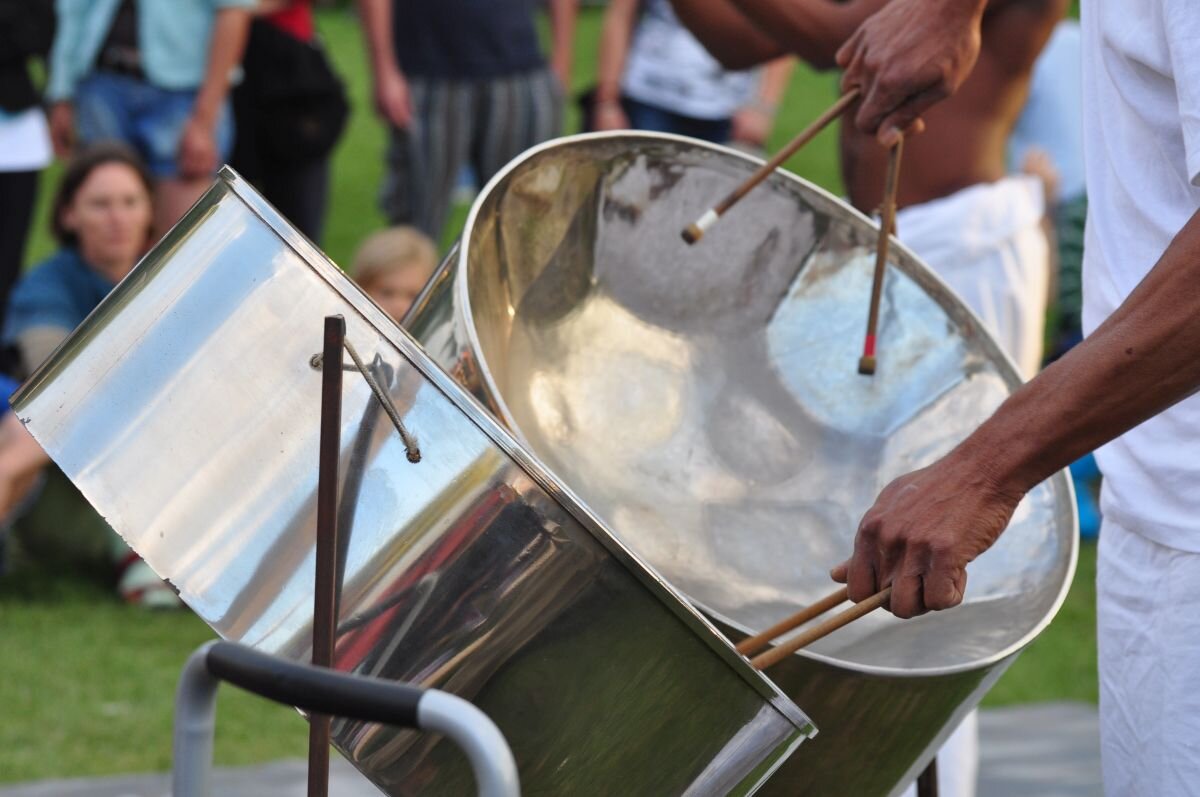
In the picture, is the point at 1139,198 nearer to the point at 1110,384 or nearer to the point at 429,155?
the point at 1110,384

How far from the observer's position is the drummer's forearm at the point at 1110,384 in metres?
1.08

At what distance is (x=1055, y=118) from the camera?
4352 mm

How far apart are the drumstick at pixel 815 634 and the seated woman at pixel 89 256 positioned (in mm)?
2353

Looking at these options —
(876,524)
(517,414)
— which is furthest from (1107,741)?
(517,414)

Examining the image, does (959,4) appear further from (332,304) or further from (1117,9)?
(332,304)

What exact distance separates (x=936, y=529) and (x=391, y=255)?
230 cm

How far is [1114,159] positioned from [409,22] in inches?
120

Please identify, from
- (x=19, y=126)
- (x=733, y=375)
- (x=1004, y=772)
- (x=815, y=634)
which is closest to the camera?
(x=815, y=634)

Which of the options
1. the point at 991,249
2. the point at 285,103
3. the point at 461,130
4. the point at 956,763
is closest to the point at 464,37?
the point at 461,130

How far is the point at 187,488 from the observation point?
113 centimetres

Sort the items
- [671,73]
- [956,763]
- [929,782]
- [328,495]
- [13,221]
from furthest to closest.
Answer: [671,73] < [13,221] < [956,763] < [929,782] < [328,495]

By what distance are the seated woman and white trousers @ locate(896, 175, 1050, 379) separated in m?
1.67

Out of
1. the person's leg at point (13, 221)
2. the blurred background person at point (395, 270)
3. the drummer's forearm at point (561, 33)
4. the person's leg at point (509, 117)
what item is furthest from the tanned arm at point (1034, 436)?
the drummer's forearm at point (561, 33)

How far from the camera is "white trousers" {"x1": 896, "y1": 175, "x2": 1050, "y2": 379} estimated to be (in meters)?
2.34
